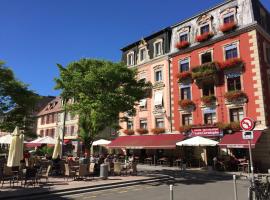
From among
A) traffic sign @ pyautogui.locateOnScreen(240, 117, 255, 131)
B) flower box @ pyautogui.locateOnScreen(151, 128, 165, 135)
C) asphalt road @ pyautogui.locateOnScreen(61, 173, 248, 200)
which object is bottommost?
asphalt road @ pyautogui.locateOnScreen(61, 173, 248, 200)

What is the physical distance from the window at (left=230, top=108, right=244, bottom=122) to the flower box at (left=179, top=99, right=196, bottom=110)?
3728 mm

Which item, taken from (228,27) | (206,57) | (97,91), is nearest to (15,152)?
(97,91)

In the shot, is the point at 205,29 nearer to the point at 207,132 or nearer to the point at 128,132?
the point at 207,132

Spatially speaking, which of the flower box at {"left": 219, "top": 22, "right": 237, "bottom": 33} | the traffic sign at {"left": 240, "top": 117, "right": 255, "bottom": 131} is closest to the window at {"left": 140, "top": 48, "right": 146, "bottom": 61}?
the flower box at {"left": 219, "top": 22, "right": 237, "bottom": 33}

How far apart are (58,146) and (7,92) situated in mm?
7135

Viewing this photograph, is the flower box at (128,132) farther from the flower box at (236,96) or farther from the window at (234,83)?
the window at (234,83)

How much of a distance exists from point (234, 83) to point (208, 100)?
102 inches

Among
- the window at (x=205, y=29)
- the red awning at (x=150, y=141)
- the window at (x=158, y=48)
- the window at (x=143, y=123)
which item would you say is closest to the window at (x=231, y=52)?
the window at (x=205, y=29)

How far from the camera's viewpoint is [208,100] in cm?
2447

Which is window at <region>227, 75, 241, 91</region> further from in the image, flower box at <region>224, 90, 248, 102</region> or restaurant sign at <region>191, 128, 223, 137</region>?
restaurant sign at <region>191, 128, 223, 137</region>

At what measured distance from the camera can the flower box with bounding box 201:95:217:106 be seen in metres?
24.3

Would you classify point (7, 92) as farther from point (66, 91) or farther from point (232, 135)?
point (232, 135)

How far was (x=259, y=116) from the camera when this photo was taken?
21312 mm

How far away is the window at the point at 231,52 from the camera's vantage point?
2408 cm
